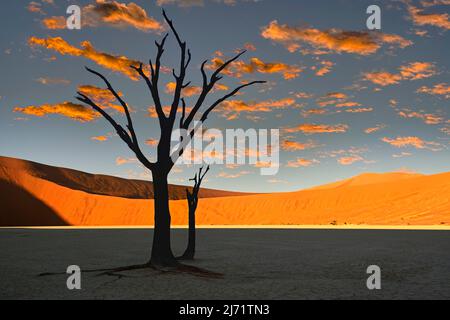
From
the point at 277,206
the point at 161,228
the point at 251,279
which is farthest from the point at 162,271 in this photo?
the point at 277,206

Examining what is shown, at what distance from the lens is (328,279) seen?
1087cm

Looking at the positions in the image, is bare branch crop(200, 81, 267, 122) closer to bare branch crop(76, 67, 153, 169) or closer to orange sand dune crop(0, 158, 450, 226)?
bare branch crop(76, 67, 153, 169)

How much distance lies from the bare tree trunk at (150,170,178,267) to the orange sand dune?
41.7 m

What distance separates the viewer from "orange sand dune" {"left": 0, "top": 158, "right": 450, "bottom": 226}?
193ft

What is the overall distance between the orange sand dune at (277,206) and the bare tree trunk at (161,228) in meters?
41.7

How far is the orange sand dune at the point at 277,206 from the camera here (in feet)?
193

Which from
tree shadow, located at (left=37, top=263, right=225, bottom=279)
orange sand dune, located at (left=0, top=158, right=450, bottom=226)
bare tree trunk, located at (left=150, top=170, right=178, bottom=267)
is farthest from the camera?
orange sand dune, located at (left=0, top=158, right=450, bottom=226)

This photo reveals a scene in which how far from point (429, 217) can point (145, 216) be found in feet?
147

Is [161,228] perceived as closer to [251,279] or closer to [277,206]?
[251,279]

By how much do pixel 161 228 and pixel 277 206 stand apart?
66.9 metres

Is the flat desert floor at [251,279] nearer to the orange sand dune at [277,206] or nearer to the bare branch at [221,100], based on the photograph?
the bare branch at [221,100]

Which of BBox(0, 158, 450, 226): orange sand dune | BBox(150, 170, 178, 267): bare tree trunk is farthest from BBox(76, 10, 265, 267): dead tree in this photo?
BBox(0, 158, 450, 226): orange sand dune

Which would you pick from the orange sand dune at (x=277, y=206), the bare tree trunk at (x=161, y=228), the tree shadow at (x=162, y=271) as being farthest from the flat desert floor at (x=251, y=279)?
the orange sand dune at (x=277, y=206)
